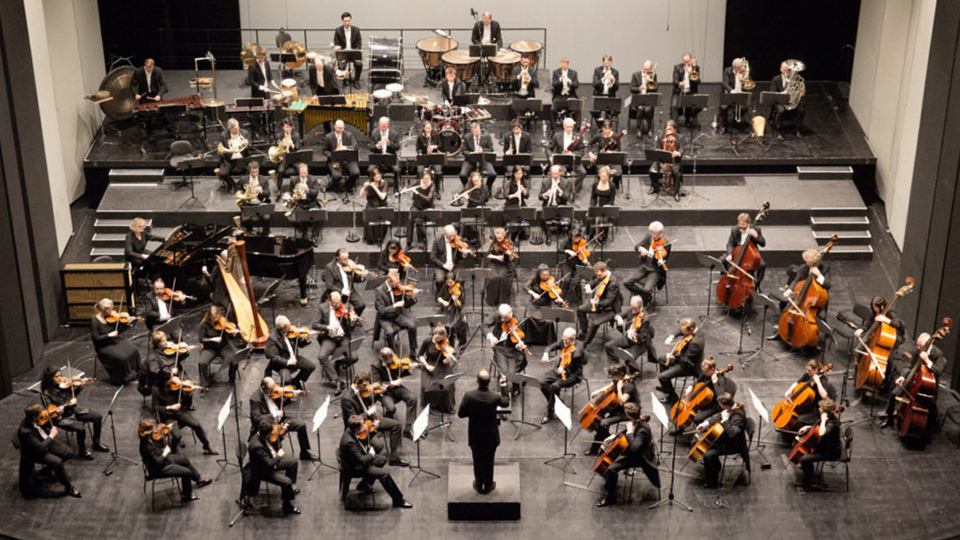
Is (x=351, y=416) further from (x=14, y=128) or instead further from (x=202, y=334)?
(x=14, y=128)

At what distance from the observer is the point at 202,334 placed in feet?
50.2

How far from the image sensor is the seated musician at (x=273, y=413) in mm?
13234

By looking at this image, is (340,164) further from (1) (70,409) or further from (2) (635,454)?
(2) (635,454)

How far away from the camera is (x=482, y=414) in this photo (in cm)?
1280

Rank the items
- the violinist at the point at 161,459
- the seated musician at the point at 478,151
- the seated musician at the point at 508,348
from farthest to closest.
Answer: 1. the seated musician at the point at 478,151
2. the seated musician at the point at 508,348
3. the violinist at the point at 161,459

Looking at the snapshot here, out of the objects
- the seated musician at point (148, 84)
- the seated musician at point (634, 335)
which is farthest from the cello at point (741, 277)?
the seated musician at point (148, 84)

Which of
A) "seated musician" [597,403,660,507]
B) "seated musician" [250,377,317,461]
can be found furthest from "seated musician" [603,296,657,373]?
"seated musician" [250,377,317,461]

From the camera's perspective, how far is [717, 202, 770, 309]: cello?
1638cm

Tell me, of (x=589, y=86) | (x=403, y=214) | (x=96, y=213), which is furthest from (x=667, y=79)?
(x=96, y=213)

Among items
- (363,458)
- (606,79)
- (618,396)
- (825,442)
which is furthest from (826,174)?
(363,458)

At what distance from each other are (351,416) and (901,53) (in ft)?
34.9

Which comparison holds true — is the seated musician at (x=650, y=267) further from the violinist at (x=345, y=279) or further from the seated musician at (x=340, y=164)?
the seated musician at (x=340, y=164)

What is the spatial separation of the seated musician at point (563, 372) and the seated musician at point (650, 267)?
232cm

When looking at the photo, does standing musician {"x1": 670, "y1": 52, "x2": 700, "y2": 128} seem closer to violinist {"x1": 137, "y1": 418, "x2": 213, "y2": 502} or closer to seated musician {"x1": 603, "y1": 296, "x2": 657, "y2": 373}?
seated musician {"x1": 603, "y1": 296, "x2": 657, "y2": 373}
